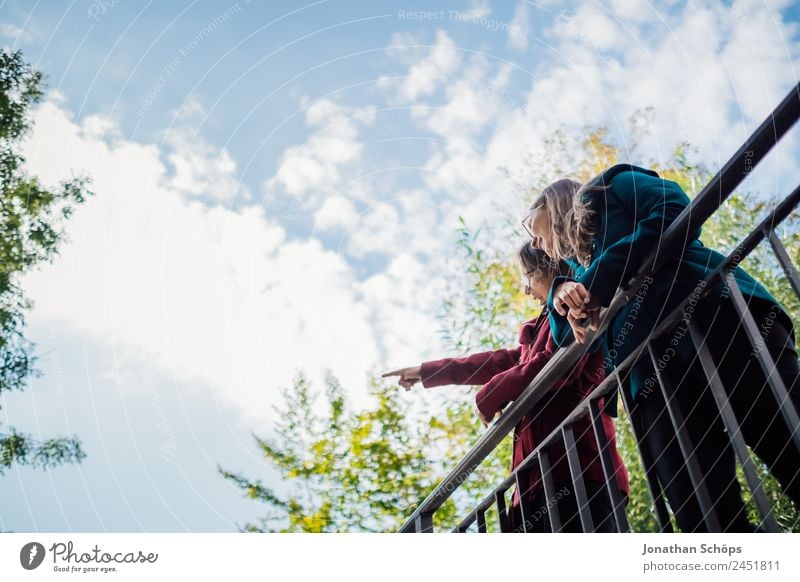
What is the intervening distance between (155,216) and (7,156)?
77.3 inches

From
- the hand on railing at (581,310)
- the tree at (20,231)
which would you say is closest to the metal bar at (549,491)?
the hand on railing at (581,310)

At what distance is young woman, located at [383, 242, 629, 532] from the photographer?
138 cm

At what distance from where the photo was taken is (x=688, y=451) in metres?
0.96

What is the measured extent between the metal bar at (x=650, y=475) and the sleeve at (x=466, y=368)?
80 cm

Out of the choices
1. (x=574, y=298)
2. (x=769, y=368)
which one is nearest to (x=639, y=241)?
(x=574, y=298)

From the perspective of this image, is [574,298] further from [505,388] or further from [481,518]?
[481,518]

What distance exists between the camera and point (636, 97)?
12.3 feet

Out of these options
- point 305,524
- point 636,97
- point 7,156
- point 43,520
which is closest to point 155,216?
point 7,156

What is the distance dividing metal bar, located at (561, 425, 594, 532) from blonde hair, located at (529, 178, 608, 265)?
0.43 m

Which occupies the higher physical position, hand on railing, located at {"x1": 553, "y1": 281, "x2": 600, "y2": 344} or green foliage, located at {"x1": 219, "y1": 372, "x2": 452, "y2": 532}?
green foliage, located at {"x1": 219, "y1": 372, "x2": 452, "y2": 532}

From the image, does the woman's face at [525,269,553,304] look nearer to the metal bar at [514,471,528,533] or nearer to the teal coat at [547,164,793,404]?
the teal coat at [547,164,793,404]

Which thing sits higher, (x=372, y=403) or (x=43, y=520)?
(x=372, y=403)

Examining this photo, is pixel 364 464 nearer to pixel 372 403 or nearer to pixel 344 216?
pixel 372 403
